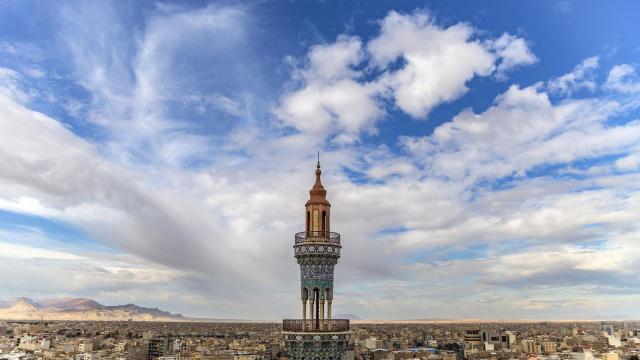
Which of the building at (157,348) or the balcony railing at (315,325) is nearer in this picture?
the balcony railing at (315,325)

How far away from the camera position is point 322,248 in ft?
70.5

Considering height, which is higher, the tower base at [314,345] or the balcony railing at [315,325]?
the balcony railing at [315,325]

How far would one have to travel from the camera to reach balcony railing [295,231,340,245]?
850 inches

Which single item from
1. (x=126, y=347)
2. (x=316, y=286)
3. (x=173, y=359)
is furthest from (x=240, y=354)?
(x=316, y=286)

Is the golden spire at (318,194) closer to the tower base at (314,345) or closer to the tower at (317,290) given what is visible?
the tower at (317,290)

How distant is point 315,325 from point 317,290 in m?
1.39

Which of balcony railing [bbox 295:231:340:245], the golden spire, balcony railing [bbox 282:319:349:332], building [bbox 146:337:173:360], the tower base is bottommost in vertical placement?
building [bbox 146:337:173:360]

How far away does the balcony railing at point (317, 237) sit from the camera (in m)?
21.6

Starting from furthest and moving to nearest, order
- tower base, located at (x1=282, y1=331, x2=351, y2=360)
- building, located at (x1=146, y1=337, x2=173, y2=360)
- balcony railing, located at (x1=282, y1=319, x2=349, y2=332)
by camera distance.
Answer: building, located at (x1=146, y1=337, x2=173, y2=360), balcony railing, located at (x1=282, y1=319, x2=349, y2=332), tower base, located at (x1=282, y1=331, x2=351, y2=360)

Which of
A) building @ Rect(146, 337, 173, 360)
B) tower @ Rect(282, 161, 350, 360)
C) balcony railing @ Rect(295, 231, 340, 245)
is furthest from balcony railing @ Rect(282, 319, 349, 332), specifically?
building @ Rect(146, 337, 173, 360)

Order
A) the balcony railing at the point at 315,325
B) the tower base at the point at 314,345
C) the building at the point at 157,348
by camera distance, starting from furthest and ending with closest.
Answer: the building at the point at 157,348 → the balcony railing at the point at 315,325 → the tower base at the point at 314,345

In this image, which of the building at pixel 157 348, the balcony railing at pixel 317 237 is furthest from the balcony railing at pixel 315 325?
the building at pixel 157 348

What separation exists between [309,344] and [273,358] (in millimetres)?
93887

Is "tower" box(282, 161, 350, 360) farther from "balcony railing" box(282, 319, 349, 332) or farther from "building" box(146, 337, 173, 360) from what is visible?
"building" box(146, 337, 173, 360)
